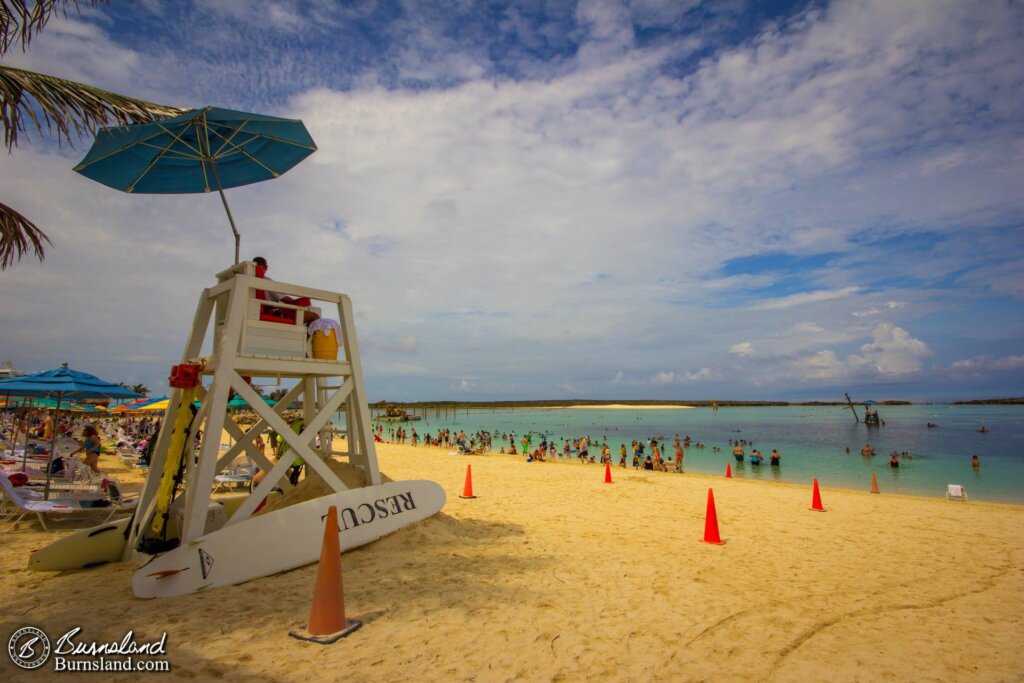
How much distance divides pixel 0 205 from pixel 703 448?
45526 mm

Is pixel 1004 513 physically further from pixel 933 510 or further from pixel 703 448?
pixel 703 448

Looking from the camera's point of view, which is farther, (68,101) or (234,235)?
(234,235)

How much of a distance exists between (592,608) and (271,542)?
3747 mm

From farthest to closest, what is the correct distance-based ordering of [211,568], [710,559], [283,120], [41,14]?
1. [710,559]
2. [283,120]
3. [41,14]
4. [211,568]

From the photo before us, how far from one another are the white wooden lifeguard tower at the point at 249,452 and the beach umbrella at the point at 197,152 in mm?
1066

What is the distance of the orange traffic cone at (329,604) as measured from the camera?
4.30 meters

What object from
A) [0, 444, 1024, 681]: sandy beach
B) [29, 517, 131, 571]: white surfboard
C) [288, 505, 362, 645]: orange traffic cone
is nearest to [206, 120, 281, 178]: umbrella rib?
[288, 505, 362, 645]: orange traffic cone

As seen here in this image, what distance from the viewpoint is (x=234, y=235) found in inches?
260

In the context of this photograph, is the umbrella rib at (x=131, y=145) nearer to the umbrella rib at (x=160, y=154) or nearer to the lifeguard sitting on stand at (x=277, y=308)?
the umbrella rib at (x=160, y=154)

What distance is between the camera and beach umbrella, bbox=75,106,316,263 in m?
5.74

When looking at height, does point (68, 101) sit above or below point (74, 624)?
above

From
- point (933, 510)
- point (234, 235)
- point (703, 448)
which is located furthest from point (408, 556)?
point (703, 448)

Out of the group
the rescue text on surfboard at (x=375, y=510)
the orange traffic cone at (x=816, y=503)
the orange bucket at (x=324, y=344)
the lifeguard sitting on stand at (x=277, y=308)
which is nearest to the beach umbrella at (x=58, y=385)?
the lifeguard sitting on stand at (x=277, y=308)

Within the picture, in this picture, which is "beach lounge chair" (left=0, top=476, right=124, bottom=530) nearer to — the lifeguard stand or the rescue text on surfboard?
the lifeguard stand
